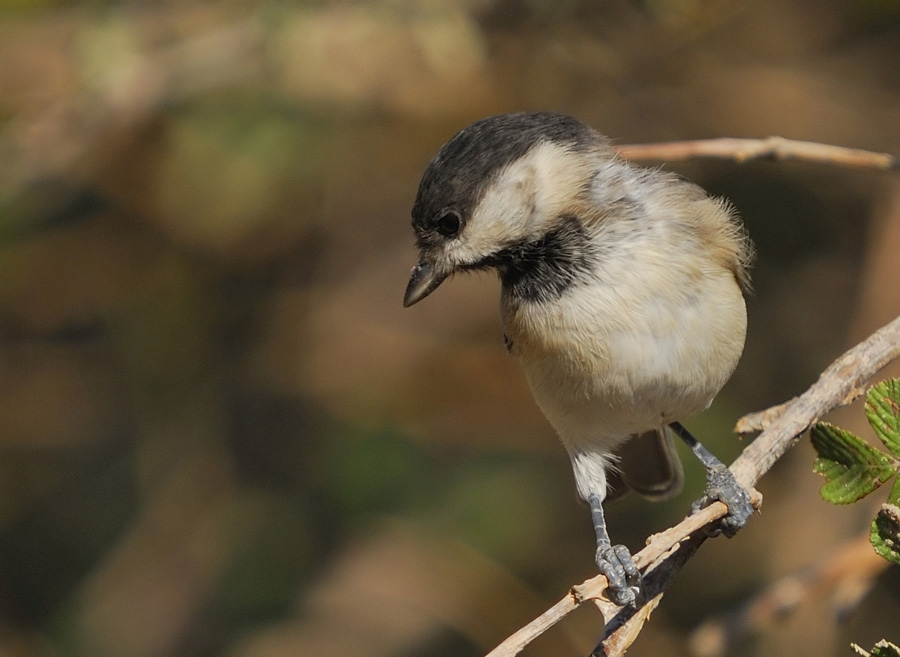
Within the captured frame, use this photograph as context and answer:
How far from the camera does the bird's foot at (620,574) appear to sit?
2.26 meters

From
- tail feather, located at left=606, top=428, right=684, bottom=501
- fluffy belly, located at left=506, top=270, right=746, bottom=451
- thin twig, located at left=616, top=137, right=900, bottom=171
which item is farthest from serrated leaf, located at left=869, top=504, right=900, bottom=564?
tail feather, located at left=606, top=428, right=684, bottom=501

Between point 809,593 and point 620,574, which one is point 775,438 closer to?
point 620,574

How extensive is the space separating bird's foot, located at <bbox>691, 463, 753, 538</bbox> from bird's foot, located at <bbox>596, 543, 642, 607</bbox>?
200 millimetres

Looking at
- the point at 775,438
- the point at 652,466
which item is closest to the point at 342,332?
the point at 652,466

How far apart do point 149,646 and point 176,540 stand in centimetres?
51

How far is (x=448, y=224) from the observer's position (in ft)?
8.82

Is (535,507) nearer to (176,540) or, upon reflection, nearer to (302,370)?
(302,370)

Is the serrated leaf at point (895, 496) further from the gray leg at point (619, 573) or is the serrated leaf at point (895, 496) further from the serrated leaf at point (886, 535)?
the gray leg at point (619, 573)

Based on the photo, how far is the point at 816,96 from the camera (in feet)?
16.2

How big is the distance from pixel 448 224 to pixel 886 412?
1.18 m

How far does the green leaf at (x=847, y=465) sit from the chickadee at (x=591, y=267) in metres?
0.42

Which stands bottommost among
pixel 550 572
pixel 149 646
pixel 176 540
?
pixel 149 646

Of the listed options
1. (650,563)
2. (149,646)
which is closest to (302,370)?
(149,646)

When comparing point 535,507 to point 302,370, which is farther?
point 302,370
